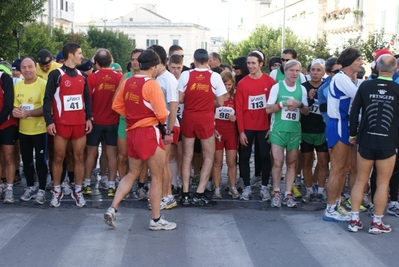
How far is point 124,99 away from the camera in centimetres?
734

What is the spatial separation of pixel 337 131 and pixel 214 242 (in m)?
2.29

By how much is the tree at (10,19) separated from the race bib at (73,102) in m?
7.96

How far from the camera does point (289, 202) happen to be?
8.81 meters

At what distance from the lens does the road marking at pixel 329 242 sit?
6293 mm

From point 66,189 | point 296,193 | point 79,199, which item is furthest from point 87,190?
point 296,193

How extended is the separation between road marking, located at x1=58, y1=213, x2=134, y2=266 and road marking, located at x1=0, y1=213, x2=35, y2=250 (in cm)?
72

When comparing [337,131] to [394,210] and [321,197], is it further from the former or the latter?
[321,197]

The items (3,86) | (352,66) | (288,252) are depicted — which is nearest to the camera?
(288,252)

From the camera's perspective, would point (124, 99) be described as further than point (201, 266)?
Yes

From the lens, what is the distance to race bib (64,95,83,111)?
8445mm

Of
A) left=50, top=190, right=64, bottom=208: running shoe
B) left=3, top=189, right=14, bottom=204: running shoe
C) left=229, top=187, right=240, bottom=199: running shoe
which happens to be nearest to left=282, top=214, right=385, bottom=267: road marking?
left=229, top=187, right=240, bottom=199: running shoe

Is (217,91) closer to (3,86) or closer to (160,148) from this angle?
(160,148)

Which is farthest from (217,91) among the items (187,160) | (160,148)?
(160,148)

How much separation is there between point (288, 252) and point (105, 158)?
4715 millimetres
